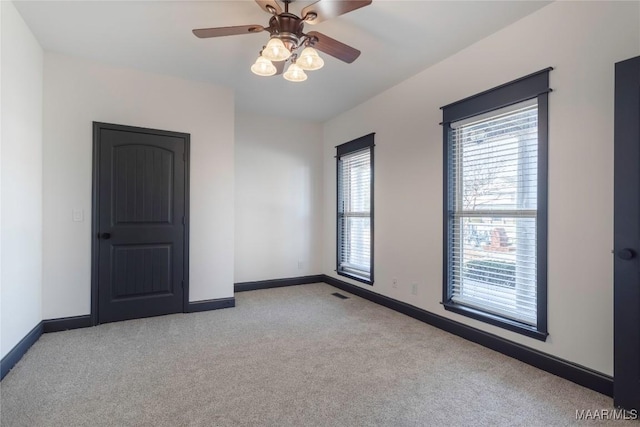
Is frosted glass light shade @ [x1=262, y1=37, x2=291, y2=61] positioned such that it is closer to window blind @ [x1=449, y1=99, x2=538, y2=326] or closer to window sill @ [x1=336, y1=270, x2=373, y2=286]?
window blind @ [x1=449, y1=99, x2=538, y2=326]

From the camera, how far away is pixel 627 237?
74.3 inches

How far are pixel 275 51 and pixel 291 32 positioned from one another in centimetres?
20

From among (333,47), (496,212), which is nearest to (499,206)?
(496,212)

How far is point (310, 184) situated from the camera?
216 inches

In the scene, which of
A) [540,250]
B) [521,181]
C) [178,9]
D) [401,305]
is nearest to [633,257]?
[540,250]

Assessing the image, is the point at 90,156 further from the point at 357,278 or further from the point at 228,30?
the point at 357,278

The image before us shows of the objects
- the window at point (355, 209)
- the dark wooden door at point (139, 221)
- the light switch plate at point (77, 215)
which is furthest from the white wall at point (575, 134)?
the light switch plate at point (77, 215)

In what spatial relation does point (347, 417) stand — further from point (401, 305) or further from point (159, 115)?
point (159, 115)

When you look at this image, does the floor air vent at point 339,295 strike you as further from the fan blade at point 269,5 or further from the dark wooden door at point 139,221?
the fan blade at point 269,5

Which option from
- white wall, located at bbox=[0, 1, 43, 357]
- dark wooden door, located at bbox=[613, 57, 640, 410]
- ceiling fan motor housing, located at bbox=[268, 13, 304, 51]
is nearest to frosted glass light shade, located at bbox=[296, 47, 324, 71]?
ceiling fan motor housing, located at bbox=[268, 13, 304, 51]

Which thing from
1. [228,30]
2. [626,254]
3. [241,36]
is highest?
[241,36]

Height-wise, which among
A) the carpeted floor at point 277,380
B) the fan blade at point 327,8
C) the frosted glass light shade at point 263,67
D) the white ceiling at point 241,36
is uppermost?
the white ceiling at point 241,36

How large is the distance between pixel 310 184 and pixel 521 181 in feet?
11.2

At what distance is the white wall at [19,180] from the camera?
235cm
